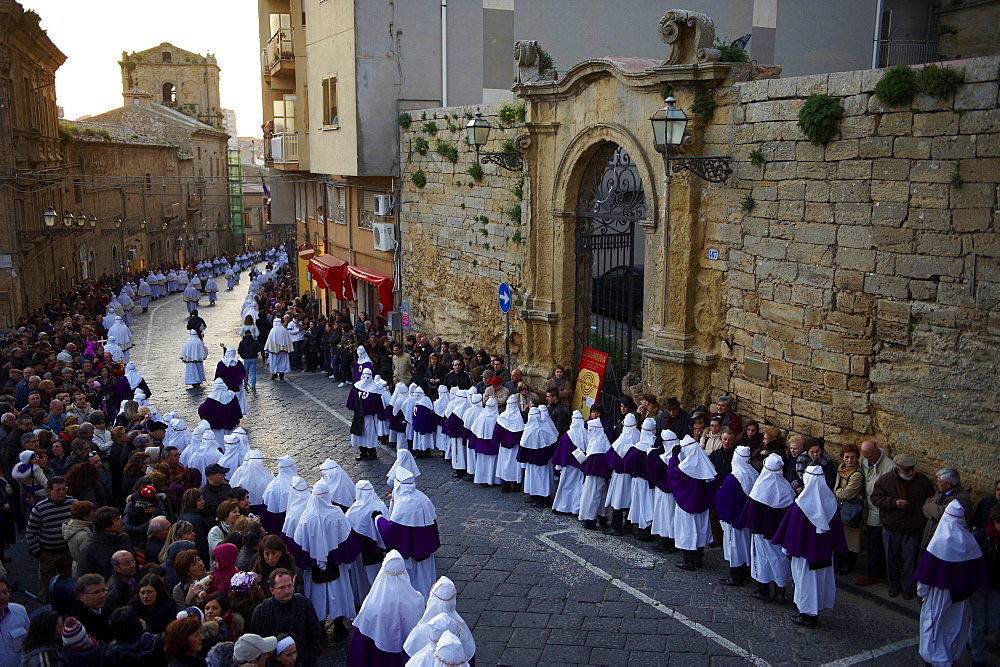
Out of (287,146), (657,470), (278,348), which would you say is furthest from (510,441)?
(287,146)

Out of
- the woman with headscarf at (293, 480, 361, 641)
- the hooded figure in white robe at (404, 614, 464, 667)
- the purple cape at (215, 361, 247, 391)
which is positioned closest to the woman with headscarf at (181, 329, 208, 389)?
the purple cape at (215, 361, 247, 391)

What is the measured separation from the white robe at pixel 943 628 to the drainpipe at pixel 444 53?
1493 cm

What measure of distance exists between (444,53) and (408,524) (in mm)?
13605

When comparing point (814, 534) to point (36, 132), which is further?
point (36, 132)

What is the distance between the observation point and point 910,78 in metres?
8.09

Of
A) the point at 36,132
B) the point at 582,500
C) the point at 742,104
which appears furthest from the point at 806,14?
the point at 36,132

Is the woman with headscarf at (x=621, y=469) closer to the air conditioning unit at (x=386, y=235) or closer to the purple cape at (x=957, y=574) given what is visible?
the purple cape at (x=957, y=574)

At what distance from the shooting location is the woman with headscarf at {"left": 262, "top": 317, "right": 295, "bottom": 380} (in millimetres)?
20094

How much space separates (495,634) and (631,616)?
4.24ft

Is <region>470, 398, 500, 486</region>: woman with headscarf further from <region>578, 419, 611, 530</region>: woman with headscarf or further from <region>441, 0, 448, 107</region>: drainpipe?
<region>441, 0, 448, 107</region>: drainpipe

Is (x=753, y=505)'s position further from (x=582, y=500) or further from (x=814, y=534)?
(x=582, y=500)

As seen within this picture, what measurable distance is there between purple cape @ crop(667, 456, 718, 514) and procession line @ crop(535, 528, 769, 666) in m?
1.03

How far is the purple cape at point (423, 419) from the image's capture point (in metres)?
13.3

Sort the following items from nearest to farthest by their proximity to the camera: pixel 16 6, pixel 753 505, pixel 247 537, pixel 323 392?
1. pixel 247 537
2. pixel 753 505
3. pixel 323 392
4. pixel 16 6
